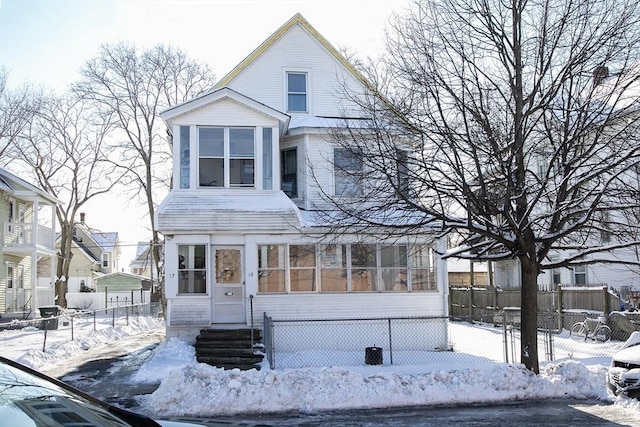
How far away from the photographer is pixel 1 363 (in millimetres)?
3461

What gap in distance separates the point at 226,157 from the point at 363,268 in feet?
17.5

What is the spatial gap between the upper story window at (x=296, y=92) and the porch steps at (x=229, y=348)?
842 cm

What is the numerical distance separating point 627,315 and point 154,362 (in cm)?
1329

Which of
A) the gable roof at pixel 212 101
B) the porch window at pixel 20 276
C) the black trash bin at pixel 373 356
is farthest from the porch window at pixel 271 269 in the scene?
the porch window at pixel 20 276

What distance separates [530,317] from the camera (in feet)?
38.3

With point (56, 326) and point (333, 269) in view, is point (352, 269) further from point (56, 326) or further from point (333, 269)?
point (56, 326)

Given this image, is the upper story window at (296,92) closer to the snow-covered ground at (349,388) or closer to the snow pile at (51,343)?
the snow pile at (51,343)

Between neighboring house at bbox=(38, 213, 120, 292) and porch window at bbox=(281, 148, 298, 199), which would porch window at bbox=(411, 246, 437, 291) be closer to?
porch window at bbox=(281, 148, 298, 199)

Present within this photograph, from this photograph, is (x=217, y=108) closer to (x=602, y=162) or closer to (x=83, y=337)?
(x=83, y=337)

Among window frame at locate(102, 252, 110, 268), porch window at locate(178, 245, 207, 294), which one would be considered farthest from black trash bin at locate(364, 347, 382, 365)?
window frame at locate(102, 252, 110, 268)

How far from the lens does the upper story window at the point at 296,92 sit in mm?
21000

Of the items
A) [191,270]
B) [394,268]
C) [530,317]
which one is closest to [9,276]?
[191,270]

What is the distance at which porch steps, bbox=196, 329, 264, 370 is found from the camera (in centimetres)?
1503

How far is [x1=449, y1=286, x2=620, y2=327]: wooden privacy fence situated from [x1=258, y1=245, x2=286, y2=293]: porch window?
6.05 meters
